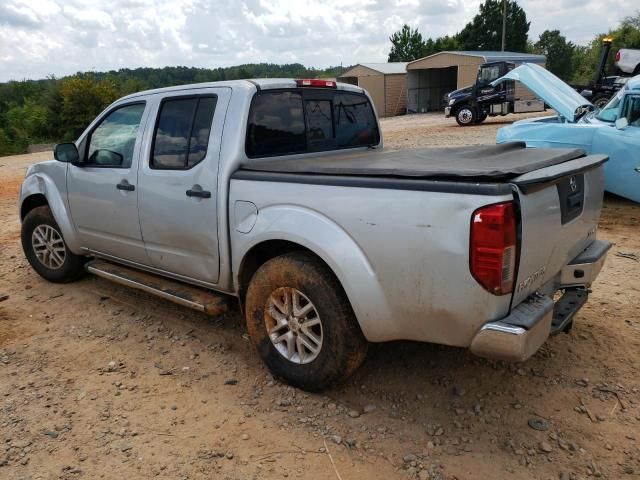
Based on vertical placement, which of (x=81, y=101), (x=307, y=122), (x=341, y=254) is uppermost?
(x=81, y=101)

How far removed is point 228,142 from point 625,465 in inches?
111

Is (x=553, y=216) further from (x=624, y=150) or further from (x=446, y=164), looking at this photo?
(x=624, y=150)

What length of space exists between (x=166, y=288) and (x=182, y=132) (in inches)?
45.6

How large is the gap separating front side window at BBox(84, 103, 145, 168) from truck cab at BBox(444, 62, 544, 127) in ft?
62.7

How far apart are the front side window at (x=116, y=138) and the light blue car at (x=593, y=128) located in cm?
577

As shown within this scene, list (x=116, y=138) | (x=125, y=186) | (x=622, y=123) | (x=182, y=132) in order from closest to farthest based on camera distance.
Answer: (x=182, y=132)
(x=125, y=186)
(x=116, y=138)
(x=622, y=123)

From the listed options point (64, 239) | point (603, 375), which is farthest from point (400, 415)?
point (64, 239)

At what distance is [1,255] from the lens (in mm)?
6531

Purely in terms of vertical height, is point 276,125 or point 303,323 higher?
point 276,125

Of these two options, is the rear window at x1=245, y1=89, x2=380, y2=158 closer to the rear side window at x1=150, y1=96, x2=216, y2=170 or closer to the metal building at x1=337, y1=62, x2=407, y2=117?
the rear side window at x1=150, y1=96, x2=216, y2=170

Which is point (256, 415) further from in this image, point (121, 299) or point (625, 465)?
point (121, 299)

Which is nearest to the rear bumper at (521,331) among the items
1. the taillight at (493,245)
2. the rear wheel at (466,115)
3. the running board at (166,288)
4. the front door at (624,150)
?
the taillight at (493,245)

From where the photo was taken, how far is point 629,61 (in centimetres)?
1731

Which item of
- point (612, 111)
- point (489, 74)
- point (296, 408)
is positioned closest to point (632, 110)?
→ point (612, 111)
